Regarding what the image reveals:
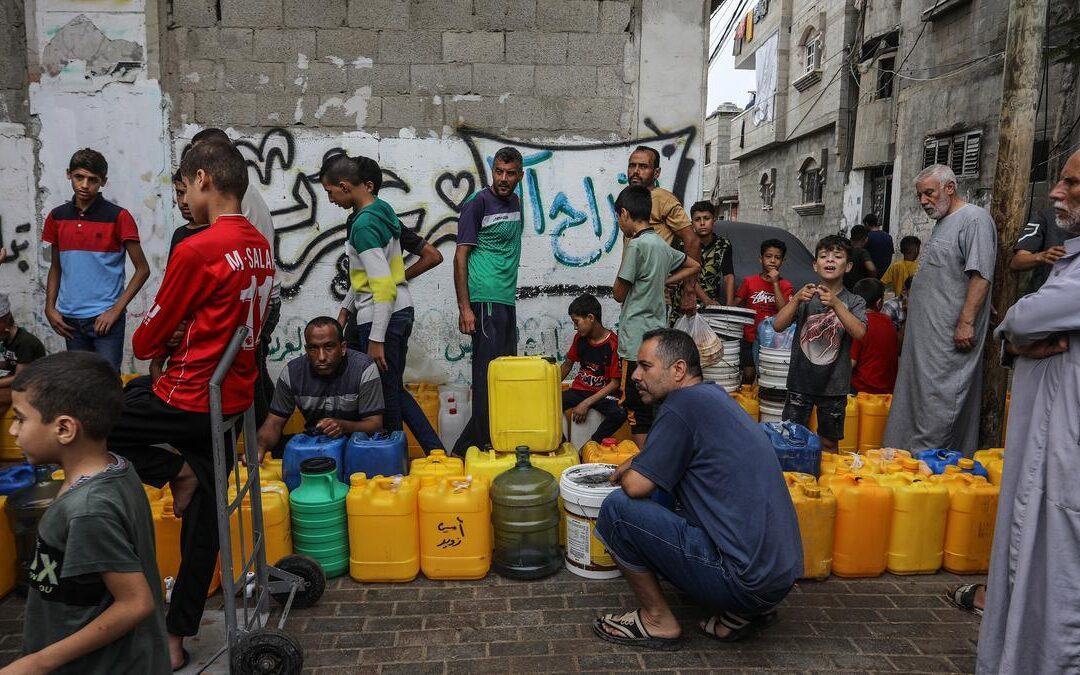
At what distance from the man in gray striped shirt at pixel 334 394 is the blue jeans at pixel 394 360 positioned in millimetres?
356

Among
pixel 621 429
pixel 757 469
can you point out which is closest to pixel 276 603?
pixel 757 469

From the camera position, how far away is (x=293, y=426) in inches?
224

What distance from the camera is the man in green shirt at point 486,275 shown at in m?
5.32

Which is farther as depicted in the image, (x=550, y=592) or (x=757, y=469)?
(x=550, y=592)

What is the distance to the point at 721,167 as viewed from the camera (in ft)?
116

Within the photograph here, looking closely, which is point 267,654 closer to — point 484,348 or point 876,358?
point 484,348

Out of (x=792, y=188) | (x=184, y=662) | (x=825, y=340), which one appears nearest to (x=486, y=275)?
(x=825, y=340)

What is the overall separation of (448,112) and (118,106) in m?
2.87

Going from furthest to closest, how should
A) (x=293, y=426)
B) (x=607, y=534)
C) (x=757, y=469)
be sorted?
(x=293, y=426) < (x=607, y=534) < (x=757, y=469)

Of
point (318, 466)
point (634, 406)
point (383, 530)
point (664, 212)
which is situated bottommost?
point (383, 530)

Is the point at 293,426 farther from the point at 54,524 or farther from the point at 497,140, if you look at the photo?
the point at 54,524

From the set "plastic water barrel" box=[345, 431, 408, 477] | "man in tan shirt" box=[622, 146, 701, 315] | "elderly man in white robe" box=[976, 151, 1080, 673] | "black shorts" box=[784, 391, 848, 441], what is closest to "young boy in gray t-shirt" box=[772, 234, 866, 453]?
"black shorts" box=[784, 391, 848, 441]

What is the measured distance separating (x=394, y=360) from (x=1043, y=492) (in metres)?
3.79

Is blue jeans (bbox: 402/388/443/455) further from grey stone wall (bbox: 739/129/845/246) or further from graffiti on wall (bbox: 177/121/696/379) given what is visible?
grey stone wall (bbox: 739/129/845/246)
